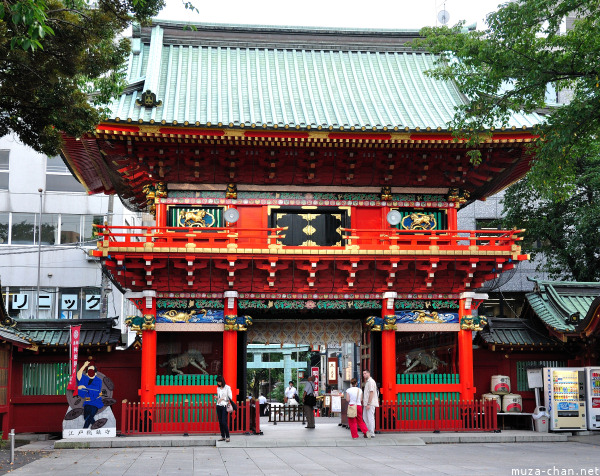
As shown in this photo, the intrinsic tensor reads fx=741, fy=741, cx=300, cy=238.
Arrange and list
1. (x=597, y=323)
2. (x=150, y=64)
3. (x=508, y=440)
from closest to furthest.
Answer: (x=508, y=440), (x=597, y=323), (x=150, y=64)

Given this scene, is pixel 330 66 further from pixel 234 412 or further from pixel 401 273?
pixel 234 412

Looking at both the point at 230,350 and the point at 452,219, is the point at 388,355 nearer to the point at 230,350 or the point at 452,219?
the point at 230,350

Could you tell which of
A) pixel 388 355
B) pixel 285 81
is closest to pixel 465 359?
pixel 388 355

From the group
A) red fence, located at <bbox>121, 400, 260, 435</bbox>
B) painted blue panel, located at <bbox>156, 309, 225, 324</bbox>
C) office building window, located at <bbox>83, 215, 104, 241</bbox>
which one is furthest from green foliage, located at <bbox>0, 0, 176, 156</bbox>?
office building window, located at <bbox>83, 215, 104, 241</bbox>

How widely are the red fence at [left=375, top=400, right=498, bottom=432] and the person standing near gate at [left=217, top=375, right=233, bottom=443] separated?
4.89m

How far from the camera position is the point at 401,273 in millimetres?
23375

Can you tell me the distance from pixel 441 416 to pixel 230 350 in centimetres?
676

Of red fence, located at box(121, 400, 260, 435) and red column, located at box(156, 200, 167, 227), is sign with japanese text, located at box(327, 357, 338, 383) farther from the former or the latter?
red column, located at box(156, 200, 167, 227)

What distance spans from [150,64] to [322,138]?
776 cm

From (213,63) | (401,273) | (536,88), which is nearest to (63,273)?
(213,63)

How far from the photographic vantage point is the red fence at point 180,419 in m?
21.4

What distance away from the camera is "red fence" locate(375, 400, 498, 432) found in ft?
73.7

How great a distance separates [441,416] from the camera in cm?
2267

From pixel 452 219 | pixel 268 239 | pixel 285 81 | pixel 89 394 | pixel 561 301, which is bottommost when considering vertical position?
pixel 89 394
